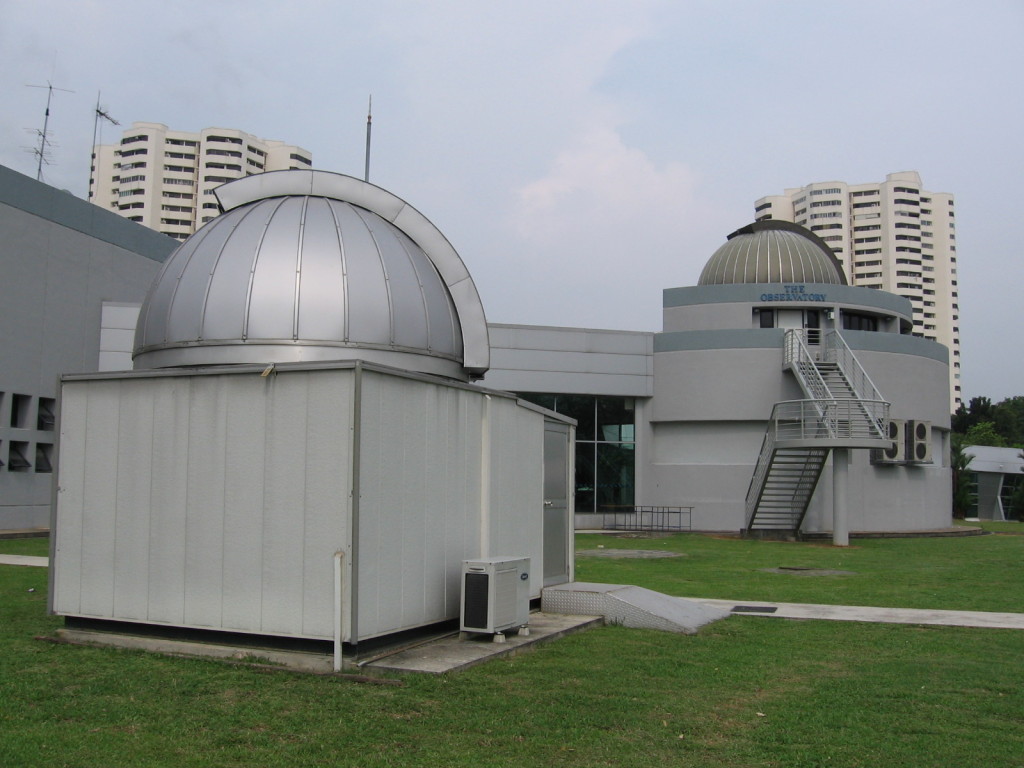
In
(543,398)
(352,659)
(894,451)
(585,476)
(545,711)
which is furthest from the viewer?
(585,476)

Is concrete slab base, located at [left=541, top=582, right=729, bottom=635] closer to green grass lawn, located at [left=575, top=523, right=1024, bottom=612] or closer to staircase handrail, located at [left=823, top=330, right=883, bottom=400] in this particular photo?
green grass lawn, located at [left=575, top=523, right=1024, bottom=612]

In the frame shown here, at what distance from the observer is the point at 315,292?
35.2 ft

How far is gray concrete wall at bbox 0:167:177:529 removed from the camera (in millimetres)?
28453

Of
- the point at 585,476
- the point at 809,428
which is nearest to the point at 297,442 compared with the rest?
the point at 809,428

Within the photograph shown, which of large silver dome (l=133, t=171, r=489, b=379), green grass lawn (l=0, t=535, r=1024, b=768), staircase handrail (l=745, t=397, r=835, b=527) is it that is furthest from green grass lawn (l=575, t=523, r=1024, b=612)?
large silver dome (l=133, t=171, r=489, b=379)

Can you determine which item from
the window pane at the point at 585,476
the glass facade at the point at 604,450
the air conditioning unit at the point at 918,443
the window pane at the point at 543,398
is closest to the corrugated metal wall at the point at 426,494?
the window pane at the point at 543,398

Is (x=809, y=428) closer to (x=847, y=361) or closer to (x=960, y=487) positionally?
(x=847, y=361)

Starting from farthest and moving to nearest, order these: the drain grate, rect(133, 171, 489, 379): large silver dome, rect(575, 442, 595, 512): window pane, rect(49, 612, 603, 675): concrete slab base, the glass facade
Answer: the glass facade → rect(575, 442, 595, 512): window pane → the drain grate → rect(133, 171, 489, 379): large silver dome → rect(49, 612, 603, 675): concrete slab base

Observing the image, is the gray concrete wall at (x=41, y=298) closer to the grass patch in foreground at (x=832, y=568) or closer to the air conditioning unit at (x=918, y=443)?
the grass patch in foreground at (x=832, y=568)

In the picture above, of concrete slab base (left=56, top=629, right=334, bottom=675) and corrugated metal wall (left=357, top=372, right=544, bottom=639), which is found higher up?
corrugated metal wall (left=357, top=372, right=544, bottom=639)

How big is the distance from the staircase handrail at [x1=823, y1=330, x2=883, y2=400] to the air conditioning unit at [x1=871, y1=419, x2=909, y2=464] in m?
1.64

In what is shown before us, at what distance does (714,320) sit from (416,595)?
28.1 meters

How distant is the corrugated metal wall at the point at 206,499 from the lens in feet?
29.8

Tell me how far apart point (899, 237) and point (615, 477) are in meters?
129
